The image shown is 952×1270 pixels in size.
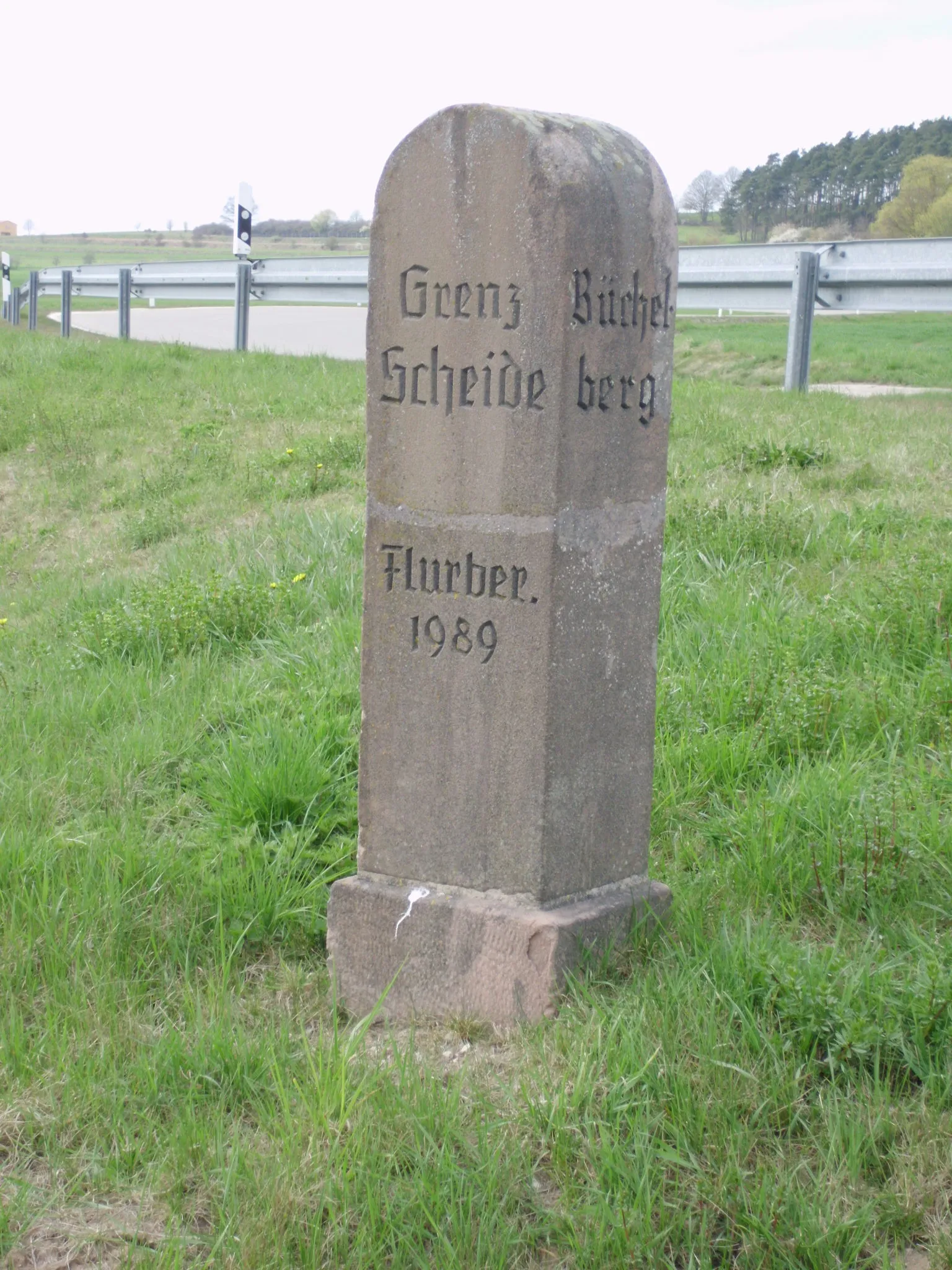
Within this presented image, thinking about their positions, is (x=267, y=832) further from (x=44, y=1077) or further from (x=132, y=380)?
(x=132, y=380)

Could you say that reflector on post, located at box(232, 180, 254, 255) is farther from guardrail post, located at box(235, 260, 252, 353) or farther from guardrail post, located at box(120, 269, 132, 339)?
guardrail post, located at box(120, 269, 132, 339)

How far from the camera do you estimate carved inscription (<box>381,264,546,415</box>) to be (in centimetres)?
263

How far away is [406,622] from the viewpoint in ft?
9.43

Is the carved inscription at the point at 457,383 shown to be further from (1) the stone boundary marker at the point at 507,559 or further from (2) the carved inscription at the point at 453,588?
Result: (2) the carved inscription at the point at 453,588

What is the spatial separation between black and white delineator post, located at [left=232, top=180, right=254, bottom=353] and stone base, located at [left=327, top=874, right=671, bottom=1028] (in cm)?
1098

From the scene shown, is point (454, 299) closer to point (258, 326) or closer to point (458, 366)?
point (458, 366)

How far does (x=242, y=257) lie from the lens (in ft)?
46.0

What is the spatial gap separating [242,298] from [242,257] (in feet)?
2.55

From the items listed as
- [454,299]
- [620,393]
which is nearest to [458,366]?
[454,299]

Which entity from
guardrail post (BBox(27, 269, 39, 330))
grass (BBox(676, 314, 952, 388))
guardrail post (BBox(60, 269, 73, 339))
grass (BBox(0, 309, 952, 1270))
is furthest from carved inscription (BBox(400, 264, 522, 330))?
guardrail post (BBox(27, 269, 39, 330))

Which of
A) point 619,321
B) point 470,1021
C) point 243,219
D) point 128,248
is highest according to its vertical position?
point 128,248

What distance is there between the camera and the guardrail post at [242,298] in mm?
13375

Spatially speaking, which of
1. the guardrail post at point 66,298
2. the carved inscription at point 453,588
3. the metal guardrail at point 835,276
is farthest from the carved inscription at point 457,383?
the guardrail post at point 66,298

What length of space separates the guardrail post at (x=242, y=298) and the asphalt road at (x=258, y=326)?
2.37 metres
